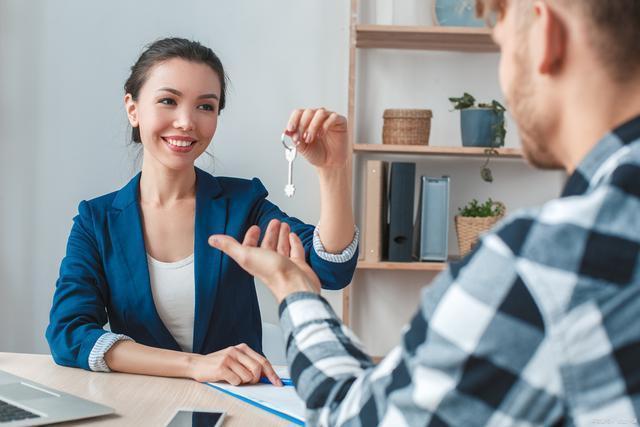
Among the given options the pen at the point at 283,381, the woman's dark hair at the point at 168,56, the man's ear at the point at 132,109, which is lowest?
the pen at the point at 283,381

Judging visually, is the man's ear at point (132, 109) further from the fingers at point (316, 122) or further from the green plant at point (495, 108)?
the green plant at point (495, 108)

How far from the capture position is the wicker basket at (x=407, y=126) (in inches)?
105

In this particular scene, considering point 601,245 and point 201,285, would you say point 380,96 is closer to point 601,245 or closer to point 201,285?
point 201,285

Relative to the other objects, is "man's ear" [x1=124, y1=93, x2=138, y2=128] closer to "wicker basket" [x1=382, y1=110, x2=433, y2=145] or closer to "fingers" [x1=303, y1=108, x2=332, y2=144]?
"fingers" [x1=303, y1=108, x2=332, y2=144]

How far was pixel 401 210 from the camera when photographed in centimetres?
266

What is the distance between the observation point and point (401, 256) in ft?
8.76

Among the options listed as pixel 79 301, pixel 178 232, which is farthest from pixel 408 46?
pixel 79 301

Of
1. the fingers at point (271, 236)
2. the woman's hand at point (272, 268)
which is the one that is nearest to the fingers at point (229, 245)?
the woman's hand at point (272, 268)

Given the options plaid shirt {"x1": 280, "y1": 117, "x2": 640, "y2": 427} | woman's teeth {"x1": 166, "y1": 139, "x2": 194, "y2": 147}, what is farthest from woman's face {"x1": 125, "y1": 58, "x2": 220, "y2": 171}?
plaid shirt {"x1": 280, "y1": 117, "x2": 640, "y2": 427}

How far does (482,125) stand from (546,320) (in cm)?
227

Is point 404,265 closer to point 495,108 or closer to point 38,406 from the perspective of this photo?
point 495,108

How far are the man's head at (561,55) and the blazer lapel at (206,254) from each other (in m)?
1.14

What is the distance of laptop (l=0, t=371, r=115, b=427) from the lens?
0.99m

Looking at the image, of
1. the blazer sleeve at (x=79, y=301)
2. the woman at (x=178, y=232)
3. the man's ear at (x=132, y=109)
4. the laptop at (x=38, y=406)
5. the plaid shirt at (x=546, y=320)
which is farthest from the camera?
the man's ear at (x=132, y=109)
